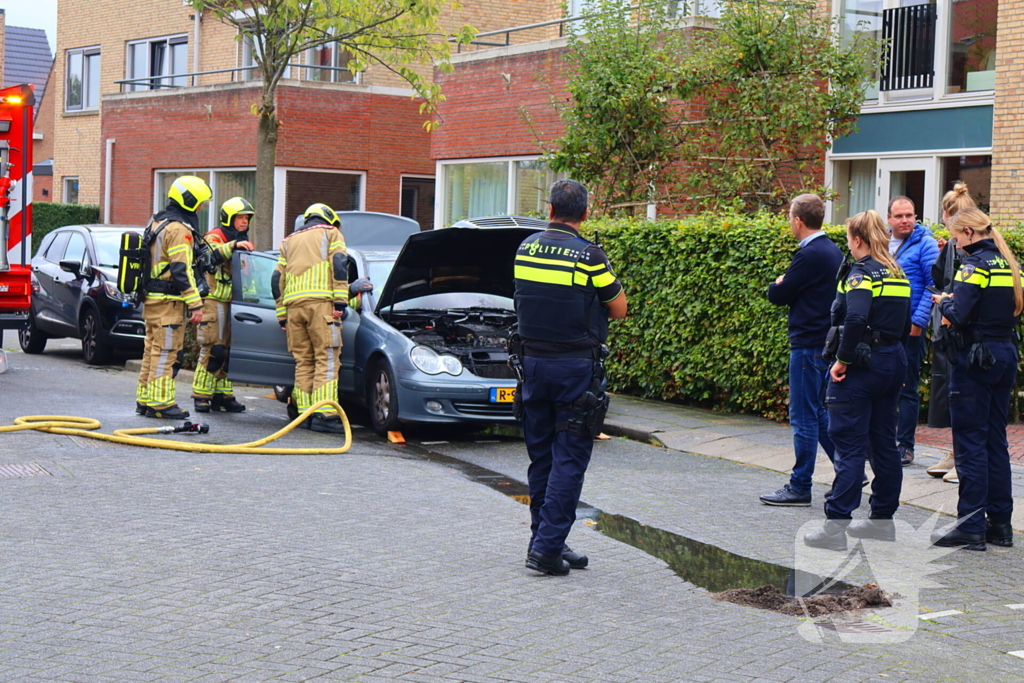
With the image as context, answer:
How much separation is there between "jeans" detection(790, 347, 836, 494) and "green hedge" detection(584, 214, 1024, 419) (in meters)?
2.92

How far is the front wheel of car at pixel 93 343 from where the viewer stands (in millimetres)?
15234

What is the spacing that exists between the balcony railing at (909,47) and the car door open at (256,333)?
833 cm

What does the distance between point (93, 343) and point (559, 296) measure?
10.8m

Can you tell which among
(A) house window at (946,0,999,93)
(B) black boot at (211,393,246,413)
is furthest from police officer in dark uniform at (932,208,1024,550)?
(A) house window at (946,0,999,93)

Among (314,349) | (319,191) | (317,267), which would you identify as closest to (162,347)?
(314,349)

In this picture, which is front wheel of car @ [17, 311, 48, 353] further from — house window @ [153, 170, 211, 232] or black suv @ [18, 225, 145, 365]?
house window @ [153, 170, 211, 232]

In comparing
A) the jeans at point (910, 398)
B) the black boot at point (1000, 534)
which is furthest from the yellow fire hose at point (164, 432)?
the black boot at point (1000, 534)

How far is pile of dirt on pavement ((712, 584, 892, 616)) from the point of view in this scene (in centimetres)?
560

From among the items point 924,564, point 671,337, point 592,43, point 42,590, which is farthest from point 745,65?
point 42,590

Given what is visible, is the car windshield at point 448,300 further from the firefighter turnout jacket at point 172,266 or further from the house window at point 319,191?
the house window at point 319,191

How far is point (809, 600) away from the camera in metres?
5.71

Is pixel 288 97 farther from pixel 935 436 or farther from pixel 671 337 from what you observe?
pixel 935 436

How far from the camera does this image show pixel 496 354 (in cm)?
1034

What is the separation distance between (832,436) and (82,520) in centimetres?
410
